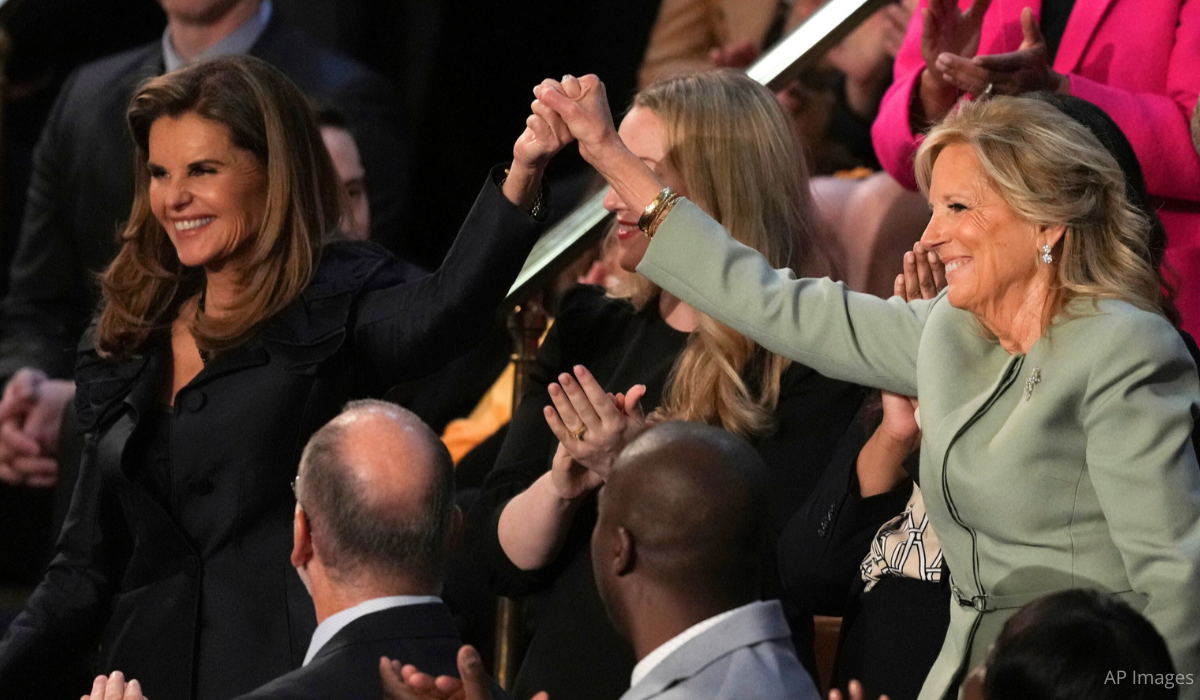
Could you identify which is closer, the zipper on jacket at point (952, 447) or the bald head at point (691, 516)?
the bald head at point (691, 516)

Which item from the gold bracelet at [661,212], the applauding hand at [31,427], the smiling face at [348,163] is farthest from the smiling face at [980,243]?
the applauding hand at [31,427]

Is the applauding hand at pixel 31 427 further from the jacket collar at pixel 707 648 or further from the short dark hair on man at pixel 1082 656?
the short dark hair on man at pixel 1082 656

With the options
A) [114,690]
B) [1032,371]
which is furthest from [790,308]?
[114,690]

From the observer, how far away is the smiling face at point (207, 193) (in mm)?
2693

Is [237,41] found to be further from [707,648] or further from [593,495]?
[707,648]

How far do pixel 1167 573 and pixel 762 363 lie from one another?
0.96 m

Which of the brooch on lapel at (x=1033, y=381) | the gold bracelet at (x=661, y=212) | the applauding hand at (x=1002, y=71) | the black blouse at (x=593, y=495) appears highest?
the applauding hand at (x=1002, y=71)

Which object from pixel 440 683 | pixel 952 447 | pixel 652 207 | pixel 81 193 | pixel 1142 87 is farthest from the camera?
pixel 81 193

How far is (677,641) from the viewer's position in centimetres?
174

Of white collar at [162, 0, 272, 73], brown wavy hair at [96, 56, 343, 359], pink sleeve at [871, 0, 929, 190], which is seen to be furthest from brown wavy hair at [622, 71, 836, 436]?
white collar at [162, 0, 272, 73]

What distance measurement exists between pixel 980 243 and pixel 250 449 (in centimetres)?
120

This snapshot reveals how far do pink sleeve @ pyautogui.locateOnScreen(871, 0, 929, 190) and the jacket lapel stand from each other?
0.27 metres

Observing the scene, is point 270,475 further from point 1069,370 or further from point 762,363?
point 1069,370

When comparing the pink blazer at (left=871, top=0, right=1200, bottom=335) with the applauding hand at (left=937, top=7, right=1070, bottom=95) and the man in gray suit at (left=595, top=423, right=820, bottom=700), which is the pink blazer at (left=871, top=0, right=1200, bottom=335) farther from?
the man in gray suit at (left=595, top=423, right=820, bottom=700)
